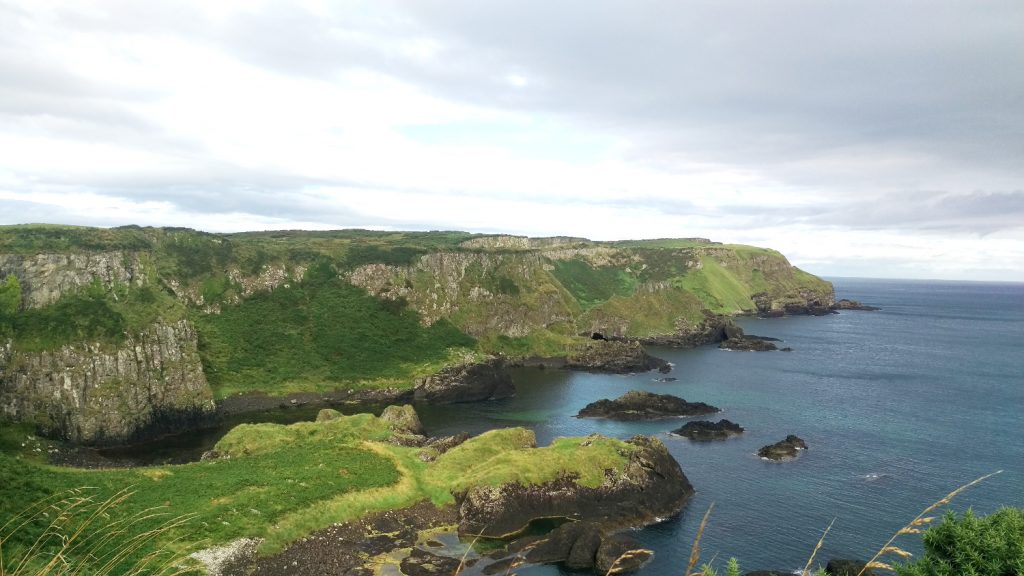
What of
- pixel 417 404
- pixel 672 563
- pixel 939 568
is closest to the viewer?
pixel 939 568

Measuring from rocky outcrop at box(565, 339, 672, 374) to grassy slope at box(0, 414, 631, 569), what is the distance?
71.4 m

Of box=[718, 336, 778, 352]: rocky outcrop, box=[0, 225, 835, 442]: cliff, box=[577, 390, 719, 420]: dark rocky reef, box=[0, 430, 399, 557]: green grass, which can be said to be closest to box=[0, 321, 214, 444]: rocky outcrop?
box=[0, 225, 835, 442]: cliff

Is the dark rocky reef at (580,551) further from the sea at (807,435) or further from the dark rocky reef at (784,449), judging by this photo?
the dark rocky reef at (784,449)

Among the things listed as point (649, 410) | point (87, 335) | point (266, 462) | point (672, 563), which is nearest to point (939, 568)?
point (672, 563)

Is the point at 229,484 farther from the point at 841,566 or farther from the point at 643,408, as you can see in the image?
the point at 643,408

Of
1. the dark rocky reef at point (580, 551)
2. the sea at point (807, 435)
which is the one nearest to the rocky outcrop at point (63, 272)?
the sea at point (807, 435)

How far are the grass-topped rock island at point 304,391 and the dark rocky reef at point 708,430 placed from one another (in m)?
20.6

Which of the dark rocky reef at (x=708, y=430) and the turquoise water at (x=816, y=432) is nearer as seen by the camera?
the turquoise water at (x=816, y=432)

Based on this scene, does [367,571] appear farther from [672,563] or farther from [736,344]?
[736,344]

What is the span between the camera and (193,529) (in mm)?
45656

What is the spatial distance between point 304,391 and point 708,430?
231ft

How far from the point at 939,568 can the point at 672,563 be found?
85.6ft

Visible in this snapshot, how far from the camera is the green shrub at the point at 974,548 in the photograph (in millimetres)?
26703

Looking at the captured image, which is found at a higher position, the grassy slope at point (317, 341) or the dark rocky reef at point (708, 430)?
the grassy slope at point (317, 341)
